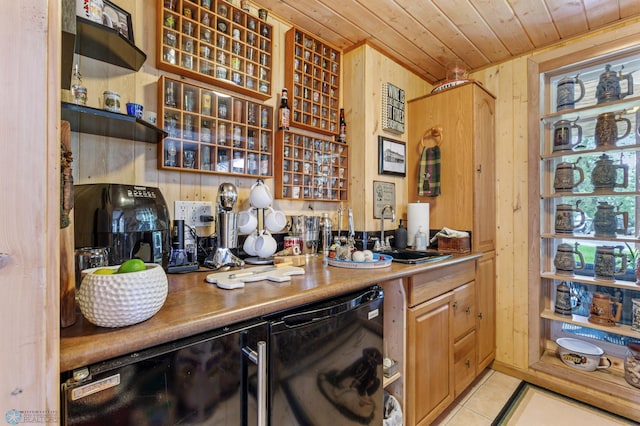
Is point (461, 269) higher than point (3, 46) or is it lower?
lower

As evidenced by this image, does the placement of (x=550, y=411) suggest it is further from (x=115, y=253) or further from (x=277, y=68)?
(x=277, y=68)

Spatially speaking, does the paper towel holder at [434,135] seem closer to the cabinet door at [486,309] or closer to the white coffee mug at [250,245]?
the cabinet door at [486,309]

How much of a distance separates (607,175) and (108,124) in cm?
273

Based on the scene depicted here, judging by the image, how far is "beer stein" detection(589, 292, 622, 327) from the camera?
183 centimetres

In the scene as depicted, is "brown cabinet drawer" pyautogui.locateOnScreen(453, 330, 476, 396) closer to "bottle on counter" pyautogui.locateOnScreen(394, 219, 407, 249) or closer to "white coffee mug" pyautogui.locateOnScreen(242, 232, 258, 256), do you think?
"bottle on counter" pyautogui.locateOnScreen(394, 219, 407, 249)

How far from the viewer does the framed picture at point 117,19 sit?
1148 millimetres

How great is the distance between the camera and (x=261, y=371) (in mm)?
846

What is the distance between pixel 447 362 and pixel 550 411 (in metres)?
0.77

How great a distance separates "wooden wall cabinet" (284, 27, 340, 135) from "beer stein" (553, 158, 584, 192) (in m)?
1.56

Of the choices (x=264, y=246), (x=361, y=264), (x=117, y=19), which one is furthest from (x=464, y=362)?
(x=117, y=19)

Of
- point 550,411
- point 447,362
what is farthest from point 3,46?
point 550,411

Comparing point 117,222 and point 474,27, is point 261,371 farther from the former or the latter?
point 474,27

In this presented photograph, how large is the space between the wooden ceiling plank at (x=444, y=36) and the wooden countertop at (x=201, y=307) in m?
1.52

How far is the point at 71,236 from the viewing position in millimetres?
674
